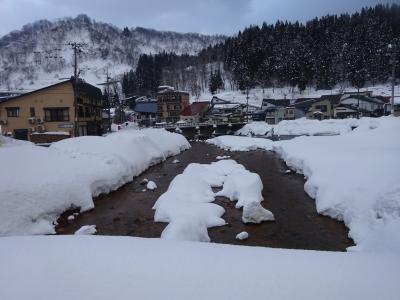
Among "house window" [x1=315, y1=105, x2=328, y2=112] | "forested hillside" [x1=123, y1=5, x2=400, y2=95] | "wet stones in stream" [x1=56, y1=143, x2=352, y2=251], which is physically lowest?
"wet stones in stream" [x1=56, y1=143, x2=352, y2=251]

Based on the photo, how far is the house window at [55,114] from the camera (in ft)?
115

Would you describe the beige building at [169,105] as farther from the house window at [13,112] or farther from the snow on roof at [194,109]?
the house window at [13,112]

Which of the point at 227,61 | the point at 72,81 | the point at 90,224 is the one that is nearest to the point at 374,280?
the point at 90,224

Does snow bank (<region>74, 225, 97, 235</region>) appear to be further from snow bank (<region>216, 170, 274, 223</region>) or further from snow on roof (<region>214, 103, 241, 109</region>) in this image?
snow on roof (<region>214, 103, 241, 109</region>)

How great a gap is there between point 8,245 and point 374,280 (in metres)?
6.04

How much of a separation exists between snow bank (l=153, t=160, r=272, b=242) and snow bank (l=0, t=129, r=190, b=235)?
12.0ft

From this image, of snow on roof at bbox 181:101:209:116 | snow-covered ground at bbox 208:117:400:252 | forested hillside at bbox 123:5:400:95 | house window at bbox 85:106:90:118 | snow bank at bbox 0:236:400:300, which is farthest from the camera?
forested hillside at bbox 123:5:400:95

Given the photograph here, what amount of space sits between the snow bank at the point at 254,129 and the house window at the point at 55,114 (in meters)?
27.0

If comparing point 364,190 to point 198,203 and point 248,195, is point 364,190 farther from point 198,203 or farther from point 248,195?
point 198,203

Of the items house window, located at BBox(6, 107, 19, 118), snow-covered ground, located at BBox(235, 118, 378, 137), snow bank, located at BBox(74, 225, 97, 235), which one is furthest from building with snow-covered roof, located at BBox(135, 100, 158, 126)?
snow bank, located at BBox(74, 225, 97, 235)

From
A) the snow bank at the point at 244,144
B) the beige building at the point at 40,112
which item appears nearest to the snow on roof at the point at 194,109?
the snow bank at the point at 244,144

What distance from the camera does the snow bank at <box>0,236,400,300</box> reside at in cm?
400

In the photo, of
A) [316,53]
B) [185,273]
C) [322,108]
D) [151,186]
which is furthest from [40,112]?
[316,53]

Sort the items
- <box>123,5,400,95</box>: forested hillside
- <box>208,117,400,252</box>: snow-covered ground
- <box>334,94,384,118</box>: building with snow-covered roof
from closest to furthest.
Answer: <box>208,117,400,252</box>: snow-covered ground, <box>334,94,384,118</box>: building with snow-covered roof, <box>123,5,400,95</box>: forested hillside
